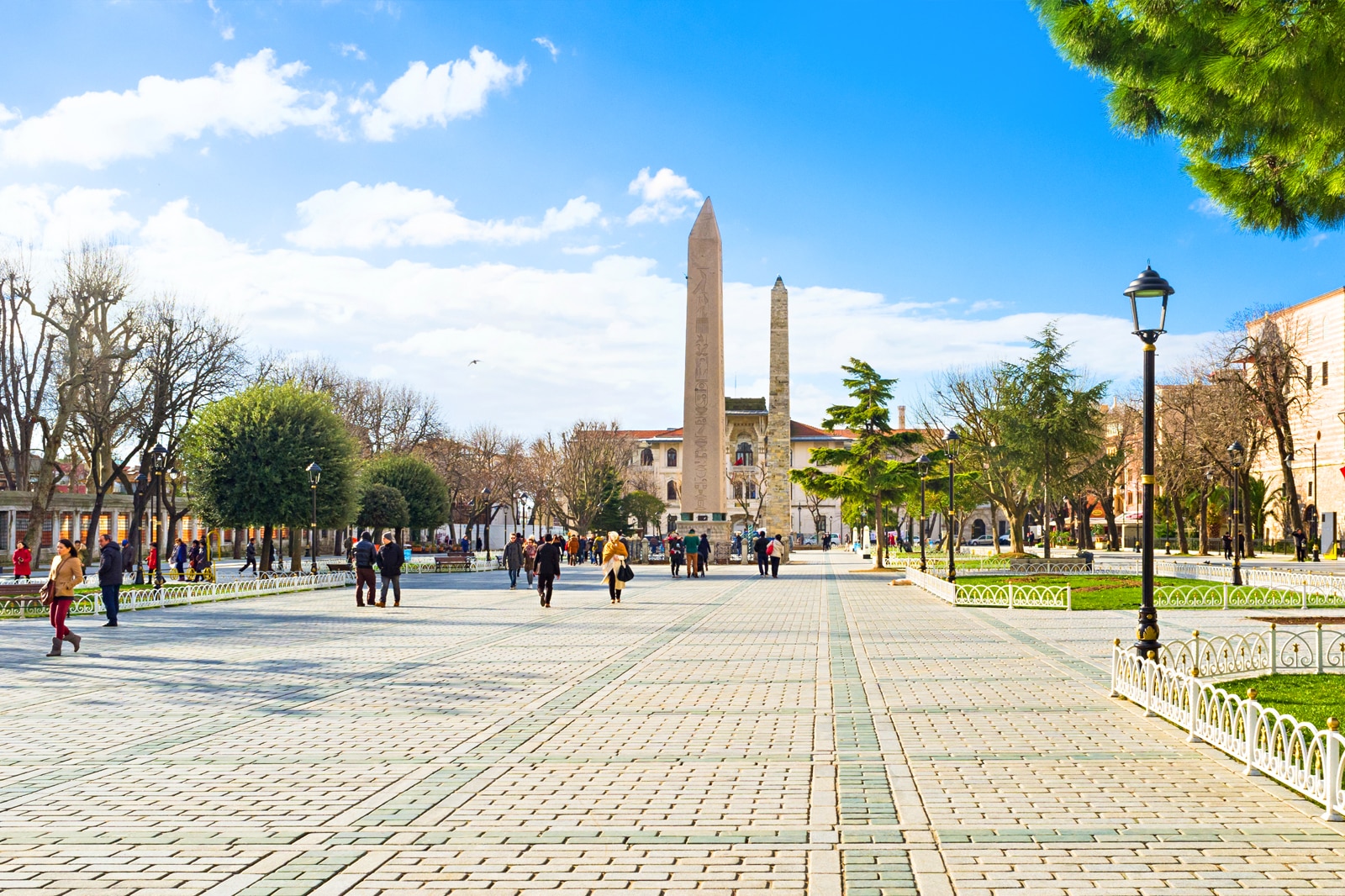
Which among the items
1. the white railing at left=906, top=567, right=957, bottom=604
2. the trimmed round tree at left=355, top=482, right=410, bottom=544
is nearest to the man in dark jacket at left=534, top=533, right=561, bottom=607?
the white railing at left=906, top=567, right=957, bottom=604

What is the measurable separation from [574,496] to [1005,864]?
2577 inches

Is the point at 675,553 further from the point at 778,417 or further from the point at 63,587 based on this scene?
the point at 63,587

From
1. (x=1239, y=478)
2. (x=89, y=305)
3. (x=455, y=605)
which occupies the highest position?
(x=89, y=305)

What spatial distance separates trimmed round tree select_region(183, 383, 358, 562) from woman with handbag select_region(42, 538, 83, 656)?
72.0 feet

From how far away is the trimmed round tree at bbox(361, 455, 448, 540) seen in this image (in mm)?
54938

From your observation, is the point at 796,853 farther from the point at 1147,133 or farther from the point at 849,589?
the point at 849,589

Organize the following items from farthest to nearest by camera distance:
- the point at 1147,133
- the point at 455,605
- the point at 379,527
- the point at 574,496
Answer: the point at 574,496
the point at 379,527
the point at 455,605
the point at 1147,133

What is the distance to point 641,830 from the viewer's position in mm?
5688

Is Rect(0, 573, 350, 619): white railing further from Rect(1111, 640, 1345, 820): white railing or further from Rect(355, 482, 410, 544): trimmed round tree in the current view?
Rect(355, 482, 410, 544): trimmed round tree

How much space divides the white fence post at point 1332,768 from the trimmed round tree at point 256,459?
34.0 m

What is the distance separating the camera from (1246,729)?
689cm

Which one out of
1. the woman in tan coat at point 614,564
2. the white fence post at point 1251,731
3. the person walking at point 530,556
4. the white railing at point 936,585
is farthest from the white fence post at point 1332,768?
the person walking at point 530,556

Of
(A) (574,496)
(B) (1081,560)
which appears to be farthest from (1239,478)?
(A) (574,496)

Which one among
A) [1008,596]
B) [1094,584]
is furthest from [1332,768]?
[1094,584]
